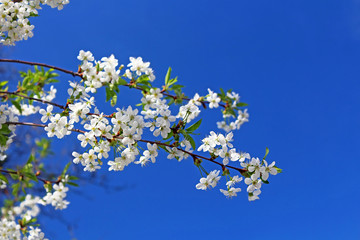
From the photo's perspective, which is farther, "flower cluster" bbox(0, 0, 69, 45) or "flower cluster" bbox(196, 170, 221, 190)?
"flower cluster" bbox(0, 0, 69, 45)

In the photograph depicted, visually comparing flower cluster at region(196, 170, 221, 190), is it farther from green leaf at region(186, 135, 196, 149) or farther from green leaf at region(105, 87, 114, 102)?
green leaf at region(105, 87, 114, 102)

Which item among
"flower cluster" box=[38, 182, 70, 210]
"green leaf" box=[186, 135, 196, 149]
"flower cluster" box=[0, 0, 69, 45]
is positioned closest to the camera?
"green leaf" box=[186, 135, 196, 149]

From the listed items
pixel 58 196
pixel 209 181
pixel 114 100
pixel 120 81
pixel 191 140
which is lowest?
pixel 209 181

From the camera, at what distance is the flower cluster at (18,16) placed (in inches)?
111

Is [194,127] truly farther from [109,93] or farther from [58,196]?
[58,196]

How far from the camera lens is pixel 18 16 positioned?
9.41 ft

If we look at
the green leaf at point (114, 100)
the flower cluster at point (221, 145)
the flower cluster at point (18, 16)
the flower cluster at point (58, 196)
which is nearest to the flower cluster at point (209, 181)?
the flower cluster at point (221, 145)

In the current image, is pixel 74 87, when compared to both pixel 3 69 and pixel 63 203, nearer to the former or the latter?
pixel 63 203

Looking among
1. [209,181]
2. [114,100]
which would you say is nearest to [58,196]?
[114,100]

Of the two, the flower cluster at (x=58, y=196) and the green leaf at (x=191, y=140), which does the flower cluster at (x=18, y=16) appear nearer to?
the flower cluster at (x=58, y=196)

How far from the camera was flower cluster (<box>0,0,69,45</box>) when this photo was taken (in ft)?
9.29

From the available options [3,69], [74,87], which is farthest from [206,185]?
[3,69]

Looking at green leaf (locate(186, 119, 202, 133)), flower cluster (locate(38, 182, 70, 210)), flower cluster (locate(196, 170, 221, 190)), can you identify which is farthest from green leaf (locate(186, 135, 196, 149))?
flower cluster (locate(38, 182, 70, 210))

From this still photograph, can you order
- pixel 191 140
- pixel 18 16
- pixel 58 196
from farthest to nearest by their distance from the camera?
1. pixel 58 196
2. pixel 18 16
3. pixel 191 140
